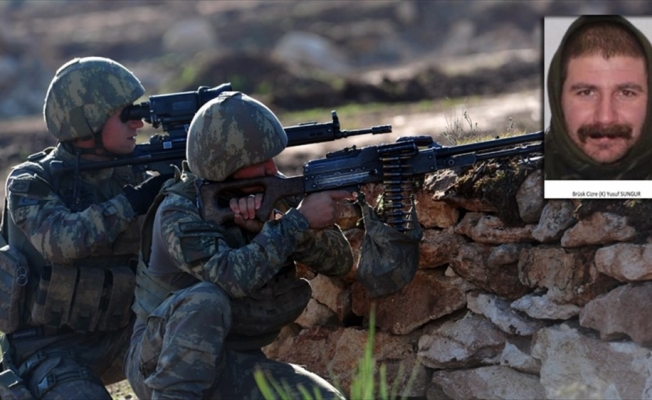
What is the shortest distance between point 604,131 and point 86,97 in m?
2.98

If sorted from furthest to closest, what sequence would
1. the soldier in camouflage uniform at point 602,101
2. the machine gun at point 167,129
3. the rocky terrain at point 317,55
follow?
the rocky terrain at point 317,55
the machine gun at point 167,129
the soldier in camouflage uniform at point 602,101

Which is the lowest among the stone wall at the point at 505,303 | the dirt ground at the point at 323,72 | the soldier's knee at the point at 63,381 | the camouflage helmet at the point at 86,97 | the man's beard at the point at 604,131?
the soldier's knee at the point at 63,381

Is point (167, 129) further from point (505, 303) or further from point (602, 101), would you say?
point (602, 101)

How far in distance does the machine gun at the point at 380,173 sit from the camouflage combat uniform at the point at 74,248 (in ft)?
3.25

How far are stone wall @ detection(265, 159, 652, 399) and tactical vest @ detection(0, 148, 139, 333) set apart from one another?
969 mm

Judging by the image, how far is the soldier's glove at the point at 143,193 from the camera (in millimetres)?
7094

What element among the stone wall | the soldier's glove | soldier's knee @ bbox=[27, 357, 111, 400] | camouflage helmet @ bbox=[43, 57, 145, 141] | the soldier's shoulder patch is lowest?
soldier's knee @ bbox=[27, 357, 111, 400]

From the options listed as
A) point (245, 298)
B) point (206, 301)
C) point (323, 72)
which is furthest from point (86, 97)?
point (323, 72)

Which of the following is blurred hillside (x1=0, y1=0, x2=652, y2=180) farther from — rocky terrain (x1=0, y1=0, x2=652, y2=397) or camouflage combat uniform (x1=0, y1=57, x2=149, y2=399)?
camouflage combat uniform (x1=0, y1=57, x2=149, y2=399)

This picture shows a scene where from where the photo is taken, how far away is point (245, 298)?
6312mm

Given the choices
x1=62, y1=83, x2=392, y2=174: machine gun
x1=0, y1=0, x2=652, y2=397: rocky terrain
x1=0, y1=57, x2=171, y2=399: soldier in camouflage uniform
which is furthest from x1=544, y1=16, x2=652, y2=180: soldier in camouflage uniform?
x1=0, y1=57, x2=171, y2=399: soldier in camouflage uniform

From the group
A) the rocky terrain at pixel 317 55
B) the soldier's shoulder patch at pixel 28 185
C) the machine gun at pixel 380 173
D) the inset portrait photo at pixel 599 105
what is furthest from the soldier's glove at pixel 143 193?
the inset portrait photo at pixel 599 105

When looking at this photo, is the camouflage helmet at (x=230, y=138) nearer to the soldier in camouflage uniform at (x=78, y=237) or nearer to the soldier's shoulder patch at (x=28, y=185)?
the soldier in camouflage uniform at (x=78, y=237)

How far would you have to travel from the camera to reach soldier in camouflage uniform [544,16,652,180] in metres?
5.83
